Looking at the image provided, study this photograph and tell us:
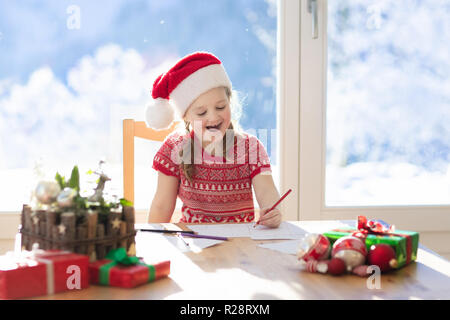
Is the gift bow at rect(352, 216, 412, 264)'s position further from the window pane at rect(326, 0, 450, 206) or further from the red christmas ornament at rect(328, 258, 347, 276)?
the window pane at rect(326, 0, 450, 206)

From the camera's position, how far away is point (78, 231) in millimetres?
820

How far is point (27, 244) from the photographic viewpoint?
0.88m

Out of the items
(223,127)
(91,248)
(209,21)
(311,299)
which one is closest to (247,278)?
(311,299)

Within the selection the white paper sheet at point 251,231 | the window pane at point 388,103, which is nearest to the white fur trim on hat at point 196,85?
the white paper sheet at point 251,231

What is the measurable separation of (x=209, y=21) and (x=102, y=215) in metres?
1.57

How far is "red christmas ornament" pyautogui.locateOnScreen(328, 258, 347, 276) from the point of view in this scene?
2.83 feet

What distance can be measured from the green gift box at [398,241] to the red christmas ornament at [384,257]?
0.04 ft

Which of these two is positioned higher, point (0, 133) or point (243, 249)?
point (0, 133)

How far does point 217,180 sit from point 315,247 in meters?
0.77

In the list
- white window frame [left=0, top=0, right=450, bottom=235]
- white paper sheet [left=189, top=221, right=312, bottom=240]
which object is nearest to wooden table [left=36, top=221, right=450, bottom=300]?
white paper sheet [left=189, top=221, right=312, bottom=240]

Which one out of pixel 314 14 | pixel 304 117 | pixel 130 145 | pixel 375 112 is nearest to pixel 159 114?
pixel 130 145

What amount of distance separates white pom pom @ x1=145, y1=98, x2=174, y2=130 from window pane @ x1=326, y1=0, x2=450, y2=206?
39.6 inches

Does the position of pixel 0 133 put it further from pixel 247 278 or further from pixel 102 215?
pixel 247 278

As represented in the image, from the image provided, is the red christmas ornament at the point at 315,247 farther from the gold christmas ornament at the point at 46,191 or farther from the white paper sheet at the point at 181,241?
the gold christmas ornament at the point at 46,191
